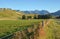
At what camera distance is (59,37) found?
56.9ft

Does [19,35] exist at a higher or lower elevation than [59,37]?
higher

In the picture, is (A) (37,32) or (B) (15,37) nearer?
(B) (15,37)

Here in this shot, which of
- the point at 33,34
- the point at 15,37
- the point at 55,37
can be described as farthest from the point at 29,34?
the point at 55,37

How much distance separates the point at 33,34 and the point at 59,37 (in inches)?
223

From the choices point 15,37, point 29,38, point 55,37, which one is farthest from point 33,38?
point 55,37

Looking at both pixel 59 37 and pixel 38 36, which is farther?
pixel 59 37

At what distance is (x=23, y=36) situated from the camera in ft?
39.0

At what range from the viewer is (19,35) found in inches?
462

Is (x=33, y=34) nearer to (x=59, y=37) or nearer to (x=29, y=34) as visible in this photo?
(x=29, y=34)

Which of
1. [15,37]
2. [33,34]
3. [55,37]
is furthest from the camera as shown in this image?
[55,37]

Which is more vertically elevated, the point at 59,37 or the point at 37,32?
the point at 37,32

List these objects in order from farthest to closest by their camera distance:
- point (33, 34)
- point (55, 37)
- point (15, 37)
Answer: point (55, 37), point (33, 34), point (15, 37)

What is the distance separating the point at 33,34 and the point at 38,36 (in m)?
0.36

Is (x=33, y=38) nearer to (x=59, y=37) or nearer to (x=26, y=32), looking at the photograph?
(x=26, y=32)
